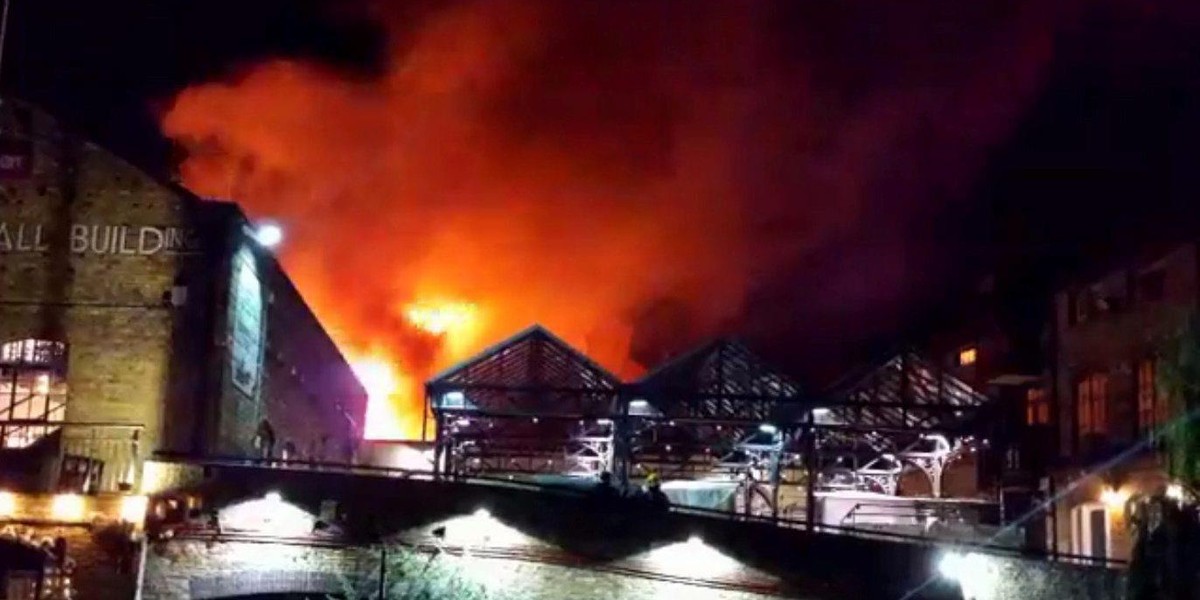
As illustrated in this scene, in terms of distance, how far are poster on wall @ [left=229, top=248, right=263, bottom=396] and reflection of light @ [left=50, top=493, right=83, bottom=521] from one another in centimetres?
371

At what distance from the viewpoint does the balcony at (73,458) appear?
82.8 feet

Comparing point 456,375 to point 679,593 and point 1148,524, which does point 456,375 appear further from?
point 1148,524

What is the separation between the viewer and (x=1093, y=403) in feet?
116

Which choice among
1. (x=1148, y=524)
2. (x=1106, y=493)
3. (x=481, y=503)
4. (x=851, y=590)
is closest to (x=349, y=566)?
(x=481, y=503)

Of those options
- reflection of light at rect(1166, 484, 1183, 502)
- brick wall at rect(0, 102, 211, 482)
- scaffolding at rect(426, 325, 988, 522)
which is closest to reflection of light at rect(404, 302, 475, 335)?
scaffolding at rect(426, 325, 988, 522)

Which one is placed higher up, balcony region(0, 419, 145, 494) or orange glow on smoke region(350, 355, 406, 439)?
orange glow on smoke region(350, 355, 406, 439)

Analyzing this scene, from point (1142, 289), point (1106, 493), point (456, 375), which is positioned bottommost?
point (1106, 493)

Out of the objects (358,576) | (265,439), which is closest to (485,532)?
(358,576)

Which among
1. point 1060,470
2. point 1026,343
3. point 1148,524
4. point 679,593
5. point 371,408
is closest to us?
point 1148,524

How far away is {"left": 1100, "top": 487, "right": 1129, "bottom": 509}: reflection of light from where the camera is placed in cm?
3219

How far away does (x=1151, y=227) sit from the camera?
32.6 meters

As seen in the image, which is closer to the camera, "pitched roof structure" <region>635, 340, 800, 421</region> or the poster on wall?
the poster on wall

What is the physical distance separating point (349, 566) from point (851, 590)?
29.2 ft

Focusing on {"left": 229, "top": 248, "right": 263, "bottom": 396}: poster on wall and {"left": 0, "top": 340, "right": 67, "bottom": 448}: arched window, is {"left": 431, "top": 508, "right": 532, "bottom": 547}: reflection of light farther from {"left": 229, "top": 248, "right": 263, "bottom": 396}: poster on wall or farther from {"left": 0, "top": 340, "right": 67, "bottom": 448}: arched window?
{"left": 0, "top": 340, "right": 67, "bottom": 448}: arched window
